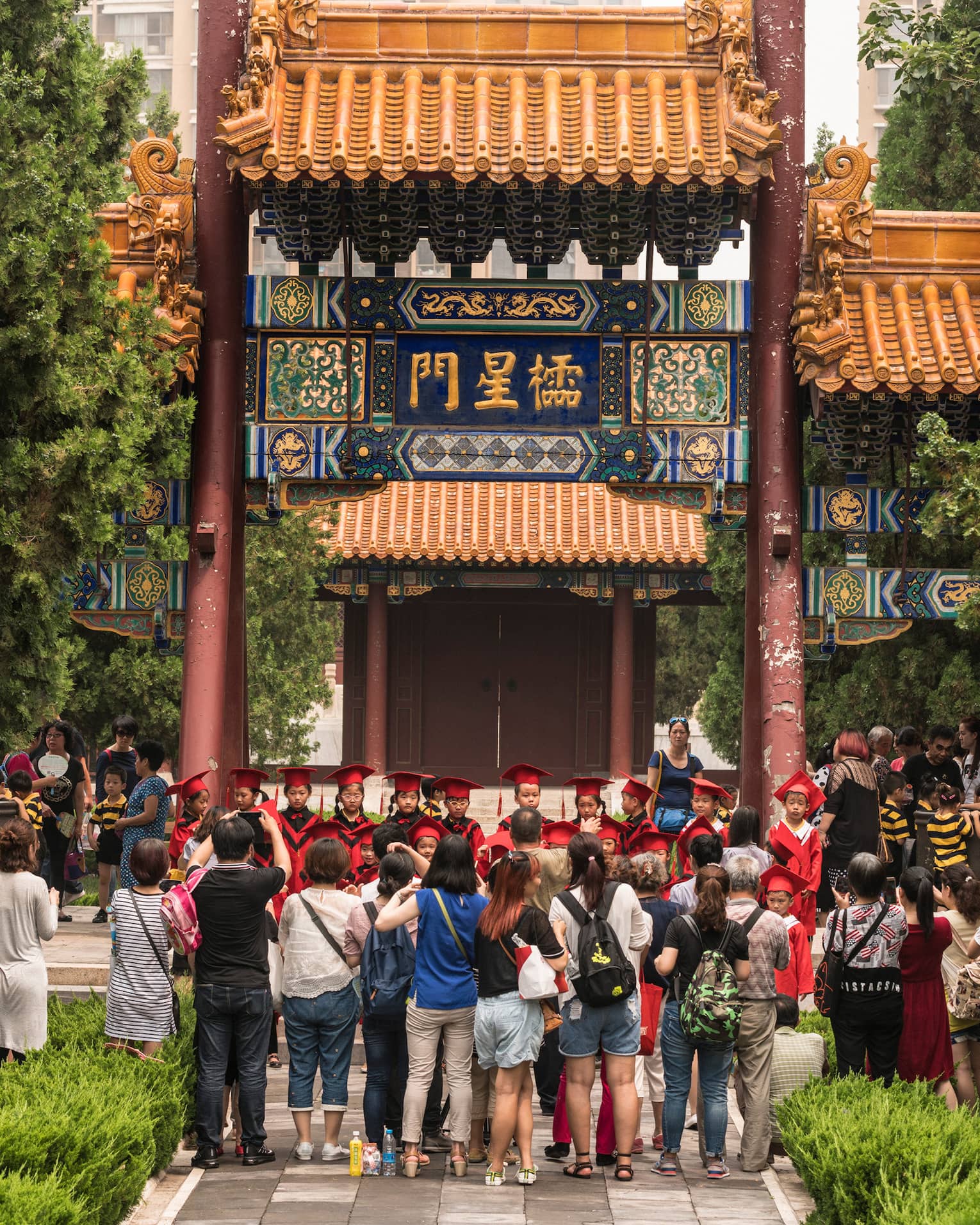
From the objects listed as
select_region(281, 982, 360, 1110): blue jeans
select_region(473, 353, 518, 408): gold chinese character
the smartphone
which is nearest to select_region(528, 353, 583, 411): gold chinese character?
select_region(473, 353, 518, 408): gold chinese character

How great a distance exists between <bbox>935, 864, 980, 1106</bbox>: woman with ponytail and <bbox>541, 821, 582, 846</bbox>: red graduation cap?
6.52ft

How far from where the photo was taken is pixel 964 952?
865cm

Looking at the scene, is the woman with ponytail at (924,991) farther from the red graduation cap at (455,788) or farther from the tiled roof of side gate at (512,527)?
the tiled roof of side gate at (512,527)

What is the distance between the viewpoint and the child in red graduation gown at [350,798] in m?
10.8

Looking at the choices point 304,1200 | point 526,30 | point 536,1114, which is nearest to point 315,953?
point 304,1200

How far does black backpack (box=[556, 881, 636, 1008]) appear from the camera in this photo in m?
8.07

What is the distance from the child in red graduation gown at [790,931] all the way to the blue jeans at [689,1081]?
0.68 metres

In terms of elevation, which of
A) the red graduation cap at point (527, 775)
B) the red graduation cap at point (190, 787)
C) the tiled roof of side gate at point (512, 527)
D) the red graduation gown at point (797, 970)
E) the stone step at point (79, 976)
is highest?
the tiled roof of side gate at point (512, 527)

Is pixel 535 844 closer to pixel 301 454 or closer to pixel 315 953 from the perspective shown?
pixel 315 953

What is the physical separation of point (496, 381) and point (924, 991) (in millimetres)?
5908

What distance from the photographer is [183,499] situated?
1272cm

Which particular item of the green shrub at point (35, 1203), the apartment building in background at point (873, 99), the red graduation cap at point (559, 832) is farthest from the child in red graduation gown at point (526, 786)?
the apartment building in background at point (873, 99)

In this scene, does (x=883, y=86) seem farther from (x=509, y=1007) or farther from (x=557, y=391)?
(x=509, y=1007)

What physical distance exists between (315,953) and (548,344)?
19.1ft
